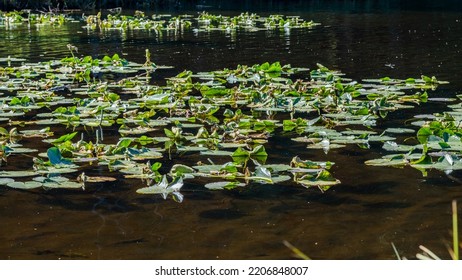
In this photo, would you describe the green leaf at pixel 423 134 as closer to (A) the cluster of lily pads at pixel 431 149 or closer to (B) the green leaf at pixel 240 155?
(A) the cluster of lily pads at pixel 431 149

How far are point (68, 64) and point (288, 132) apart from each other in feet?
20.9

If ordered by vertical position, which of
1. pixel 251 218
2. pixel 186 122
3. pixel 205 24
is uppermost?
pixel 205 24

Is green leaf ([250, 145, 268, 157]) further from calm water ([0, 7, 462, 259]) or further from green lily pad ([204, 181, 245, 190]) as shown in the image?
green lily pad ([204, 181, 245, 190])

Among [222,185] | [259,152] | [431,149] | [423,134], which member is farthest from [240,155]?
[423,134]

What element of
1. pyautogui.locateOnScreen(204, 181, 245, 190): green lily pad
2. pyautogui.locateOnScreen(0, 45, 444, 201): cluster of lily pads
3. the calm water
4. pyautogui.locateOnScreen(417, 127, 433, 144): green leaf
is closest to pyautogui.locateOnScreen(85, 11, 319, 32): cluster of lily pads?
pyautogui.locateOnScreen(0, 45, 444, 201): cluster of lily pads

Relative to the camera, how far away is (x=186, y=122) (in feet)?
28.4

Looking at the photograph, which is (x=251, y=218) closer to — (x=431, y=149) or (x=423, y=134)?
(x=431, y=149)

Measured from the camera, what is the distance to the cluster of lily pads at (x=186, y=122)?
6488mm

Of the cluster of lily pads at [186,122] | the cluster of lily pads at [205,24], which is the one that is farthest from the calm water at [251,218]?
the cluster of lily pads at [205,24]

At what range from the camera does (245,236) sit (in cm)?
520
